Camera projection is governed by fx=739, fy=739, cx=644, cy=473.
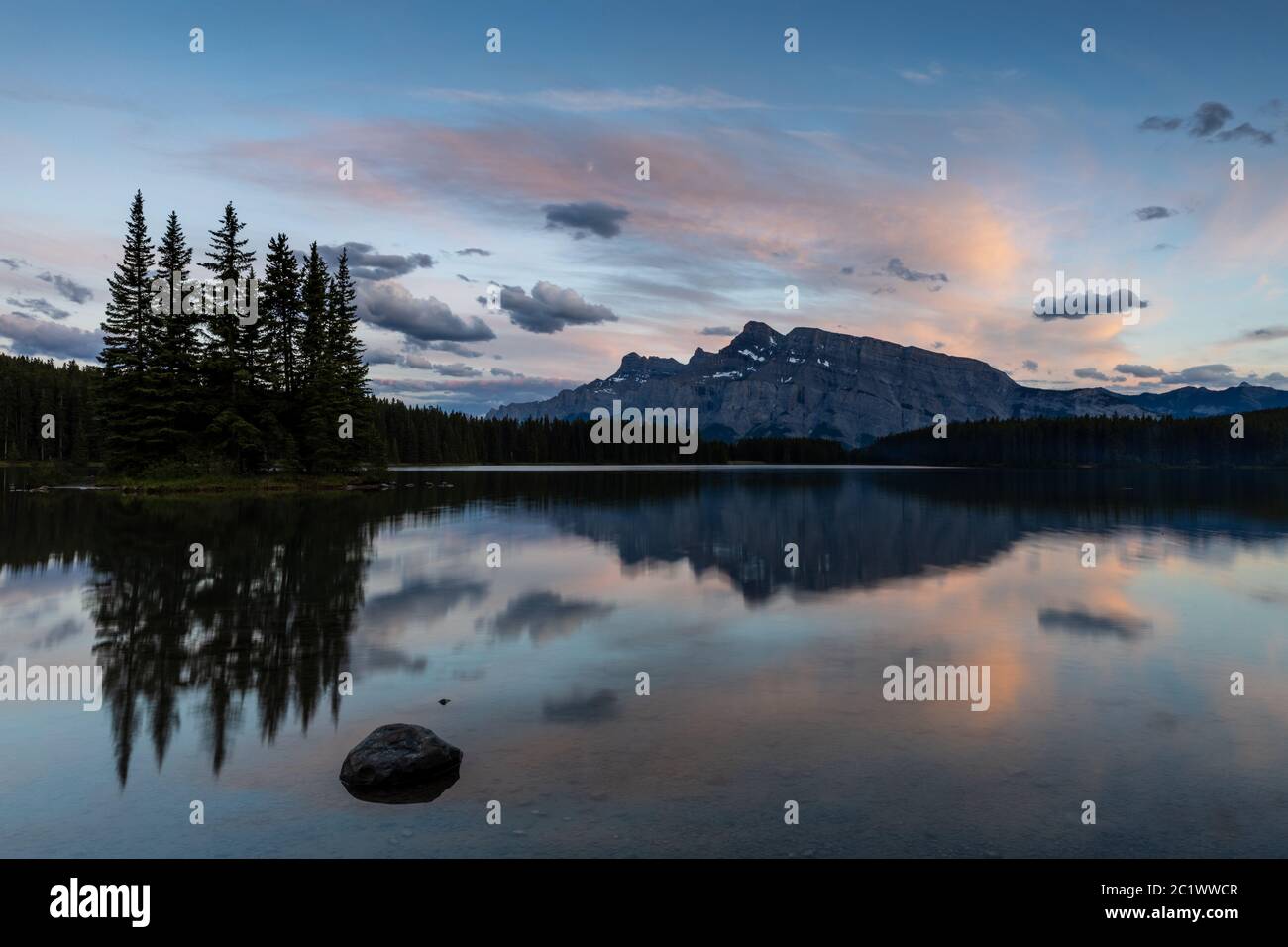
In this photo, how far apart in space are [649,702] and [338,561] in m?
22.0

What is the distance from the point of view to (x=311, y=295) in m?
86.6

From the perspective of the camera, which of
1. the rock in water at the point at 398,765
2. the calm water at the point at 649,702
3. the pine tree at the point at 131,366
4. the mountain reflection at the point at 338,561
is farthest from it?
the pine tree at the point at 131,366

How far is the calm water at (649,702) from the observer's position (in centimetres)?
967

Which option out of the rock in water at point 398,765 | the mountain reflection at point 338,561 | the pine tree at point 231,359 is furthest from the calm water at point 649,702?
the pine tree at point 231,359

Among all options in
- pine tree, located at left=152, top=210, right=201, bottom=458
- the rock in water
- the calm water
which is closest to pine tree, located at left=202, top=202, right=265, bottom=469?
pine tree, located at left=152, top=210, right=201, bottom=458

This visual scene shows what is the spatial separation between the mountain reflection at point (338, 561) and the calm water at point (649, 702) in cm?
19

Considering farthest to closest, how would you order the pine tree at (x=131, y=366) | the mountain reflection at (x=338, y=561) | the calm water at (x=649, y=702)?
1. the pine tree at (x=131, y=366)
2. the mountain reflection at (x=338, y=561)
3. the calm water at (x=649, y=702)

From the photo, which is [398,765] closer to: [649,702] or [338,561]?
[649,702]

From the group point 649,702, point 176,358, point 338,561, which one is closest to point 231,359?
point 176,358

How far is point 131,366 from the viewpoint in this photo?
7581 centimetres

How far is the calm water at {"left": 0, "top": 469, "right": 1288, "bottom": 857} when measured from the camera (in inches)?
381

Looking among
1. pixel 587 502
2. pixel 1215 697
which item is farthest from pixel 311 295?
pixel 1215 697

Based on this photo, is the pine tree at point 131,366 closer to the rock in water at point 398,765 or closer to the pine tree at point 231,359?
the pine tree at point 231,359

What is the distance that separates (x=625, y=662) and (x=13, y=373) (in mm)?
219325
